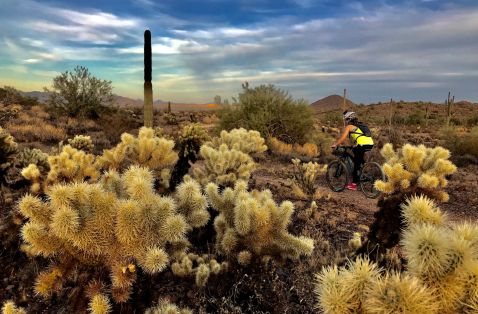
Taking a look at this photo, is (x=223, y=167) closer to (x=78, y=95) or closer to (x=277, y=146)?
(x=277, y=146)

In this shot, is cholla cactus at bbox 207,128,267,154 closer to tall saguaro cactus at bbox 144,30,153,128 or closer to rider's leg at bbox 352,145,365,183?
rider's leg at bbox 352,145,365,183

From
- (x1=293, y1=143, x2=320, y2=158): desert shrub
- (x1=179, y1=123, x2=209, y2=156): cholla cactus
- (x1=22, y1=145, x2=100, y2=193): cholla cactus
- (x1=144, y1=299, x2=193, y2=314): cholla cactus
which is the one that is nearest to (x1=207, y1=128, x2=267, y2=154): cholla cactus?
(x1=179, y1=123, x2=209, y2=156): cholla cactus

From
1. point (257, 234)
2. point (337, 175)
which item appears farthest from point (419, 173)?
point (337, 175)

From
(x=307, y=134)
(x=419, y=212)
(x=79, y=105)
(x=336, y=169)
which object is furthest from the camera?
(x=79, y=105)

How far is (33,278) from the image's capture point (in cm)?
450

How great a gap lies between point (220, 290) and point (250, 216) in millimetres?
812

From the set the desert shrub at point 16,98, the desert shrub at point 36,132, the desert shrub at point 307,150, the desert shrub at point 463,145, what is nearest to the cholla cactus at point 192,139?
the desert shrub at point 307,150

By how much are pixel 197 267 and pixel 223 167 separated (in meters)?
2.89

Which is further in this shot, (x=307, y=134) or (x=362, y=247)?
(x=307, y=134)

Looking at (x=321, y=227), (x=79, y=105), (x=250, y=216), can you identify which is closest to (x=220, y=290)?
(x=250, y=216)

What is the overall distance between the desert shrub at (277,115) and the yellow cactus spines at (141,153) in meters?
10.7

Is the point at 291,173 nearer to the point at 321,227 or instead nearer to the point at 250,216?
the point at 321,227

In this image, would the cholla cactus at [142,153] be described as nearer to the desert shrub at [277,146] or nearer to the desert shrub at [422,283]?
the desert shrub at [422,283]

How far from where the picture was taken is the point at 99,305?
348 cm
